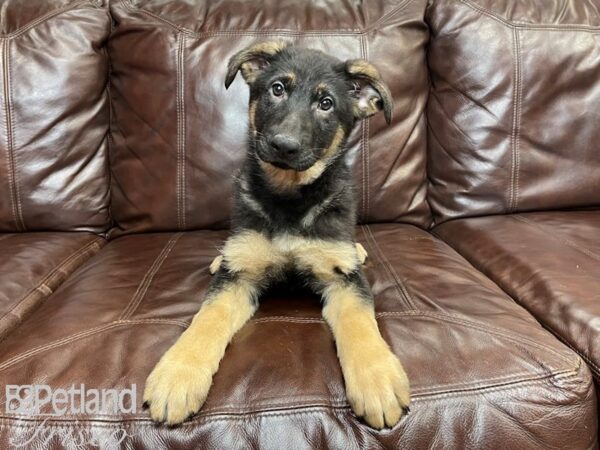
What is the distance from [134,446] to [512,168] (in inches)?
88.6

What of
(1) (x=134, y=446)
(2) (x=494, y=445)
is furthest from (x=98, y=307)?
(2) (x=494, y=445)

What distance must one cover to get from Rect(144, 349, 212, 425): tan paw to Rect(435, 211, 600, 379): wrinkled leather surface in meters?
1.17

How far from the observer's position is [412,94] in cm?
267

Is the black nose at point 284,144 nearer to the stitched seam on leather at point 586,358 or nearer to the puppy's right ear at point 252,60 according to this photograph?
the puppy's right ear at point 252,60

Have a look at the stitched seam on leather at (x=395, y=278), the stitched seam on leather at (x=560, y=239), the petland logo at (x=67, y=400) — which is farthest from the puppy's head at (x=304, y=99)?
the stitched seam on leather at (x=560, y=239)

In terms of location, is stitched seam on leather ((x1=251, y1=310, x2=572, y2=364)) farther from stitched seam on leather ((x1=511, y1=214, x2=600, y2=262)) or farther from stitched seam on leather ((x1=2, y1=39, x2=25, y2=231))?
stitched seam on leather ((x1=2, y1=39, x2=25, y2=231))

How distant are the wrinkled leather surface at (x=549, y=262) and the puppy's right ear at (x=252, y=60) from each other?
4.09 feet

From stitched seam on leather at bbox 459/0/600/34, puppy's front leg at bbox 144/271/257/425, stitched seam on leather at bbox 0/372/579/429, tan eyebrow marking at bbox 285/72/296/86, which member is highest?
stitched seam on leather at bbox 459/0/600/34

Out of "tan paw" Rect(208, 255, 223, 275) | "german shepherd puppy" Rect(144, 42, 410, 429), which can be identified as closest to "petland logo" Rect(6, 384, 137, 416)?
"german shepherd puppy" Rect(144, 42, 410, 429)

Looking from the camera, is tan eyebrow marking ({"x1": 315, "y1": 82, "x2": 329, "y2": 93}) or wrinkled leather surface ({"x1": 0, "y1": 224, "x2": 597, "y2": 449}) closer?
wrinkled leather surface ({"x1": 0, "y1": 224, "x2": 597, "y2": 449})

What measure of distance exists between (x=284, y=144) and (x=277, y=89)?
15.3 inches

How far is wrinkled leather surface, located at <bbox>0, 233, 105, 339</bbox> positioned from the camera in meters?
1.85

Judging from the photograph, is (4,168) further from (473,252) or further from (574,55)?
(574,55)

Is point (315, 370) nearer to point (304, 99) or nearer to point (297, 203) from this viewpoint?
point (297, 203)
